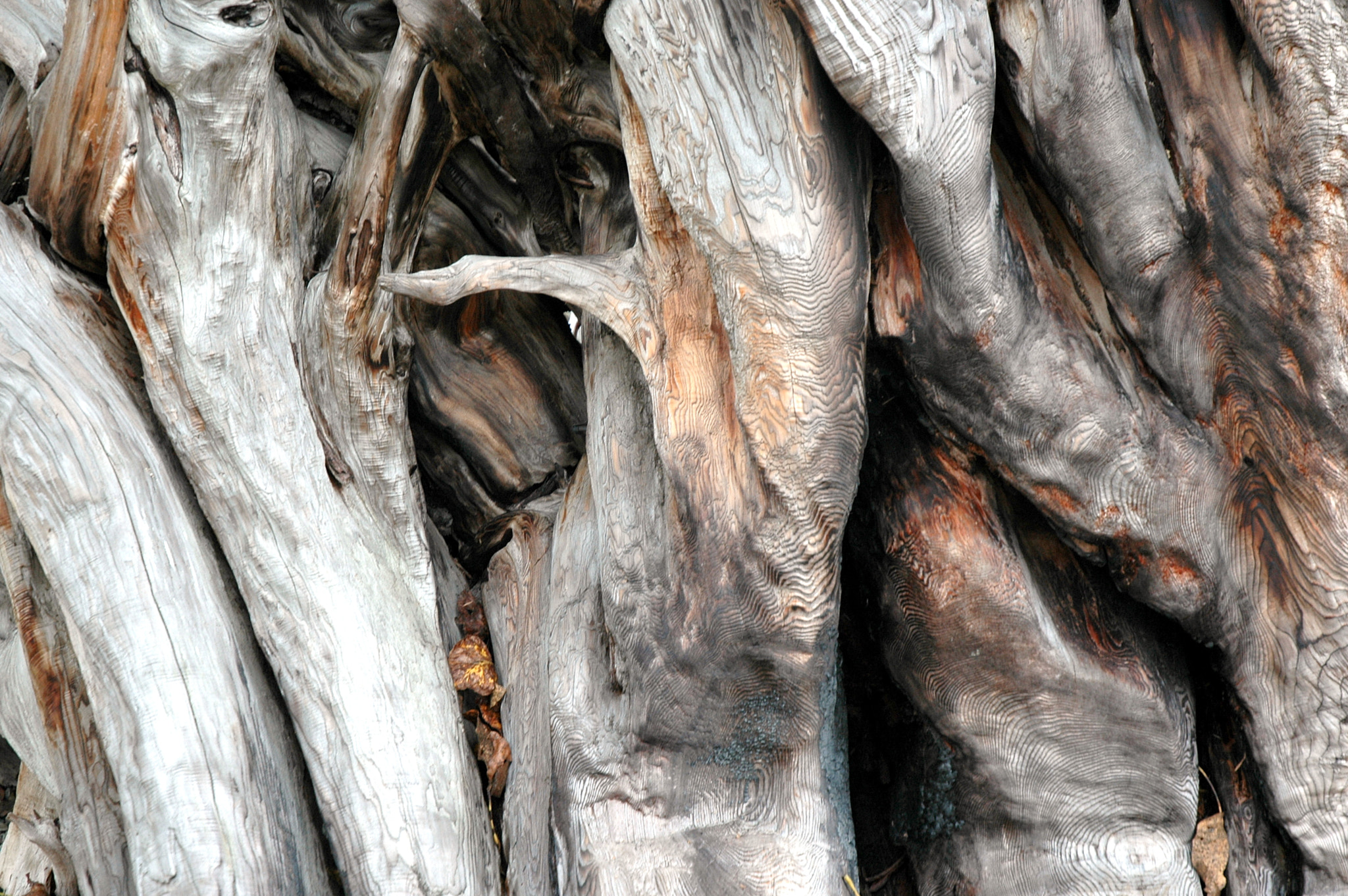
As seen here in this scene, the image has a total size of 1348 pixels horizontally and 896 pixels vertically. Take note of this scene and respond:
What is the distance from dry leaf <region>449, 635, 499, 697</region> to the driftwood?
34 millimetres

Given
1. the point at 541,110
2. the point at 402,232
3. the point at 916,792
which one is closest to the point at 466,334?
the point at 402,232

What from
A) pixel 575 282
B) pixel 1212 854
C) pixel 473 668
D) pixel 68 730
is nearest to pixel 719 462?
pixel 575 282

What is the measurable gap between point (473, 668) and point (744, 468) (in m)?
0.95

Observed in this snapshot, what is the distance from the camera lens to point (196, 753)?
1988mm

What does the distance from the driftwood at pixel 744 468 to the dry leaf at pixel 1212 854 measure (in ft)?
0.04

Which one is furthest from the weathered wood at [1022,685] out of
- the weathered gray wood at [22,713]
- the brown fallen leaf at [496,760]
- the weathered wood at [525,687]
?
the weathered gray wood at [22,713]

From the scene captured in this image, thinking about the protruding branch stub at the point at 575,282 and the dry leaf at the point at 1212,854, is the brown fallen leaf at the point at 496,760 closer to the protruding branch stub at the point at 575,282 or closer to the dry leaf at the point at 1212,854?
the protruding branch stub at the point at 575,282

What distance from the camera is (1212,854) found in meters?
2.14

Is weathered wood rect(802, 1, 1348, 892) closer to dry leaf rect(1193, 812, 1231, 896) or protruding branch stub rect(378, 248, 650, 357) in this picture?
dry leaf rect(1193, 812, 1231, 896)

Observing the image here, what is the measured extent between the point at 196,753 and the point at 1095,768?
1.87 m

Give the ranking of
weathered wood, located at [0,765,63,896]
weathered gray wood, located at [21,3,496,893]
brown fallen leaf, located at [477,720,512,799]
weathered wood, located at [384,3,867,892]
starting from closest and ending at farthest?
weathered wood, located at [384,3,867,892]
weathered gray wood, located at [21,3,496,893]
brown fallen leaf, located at [477,720,512,799]
weathered wood, located at [0,765,63,896]

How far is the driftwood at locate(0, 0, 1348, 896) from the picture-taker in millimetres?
1849

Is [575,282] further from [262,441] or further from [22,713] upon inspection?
[22,713]

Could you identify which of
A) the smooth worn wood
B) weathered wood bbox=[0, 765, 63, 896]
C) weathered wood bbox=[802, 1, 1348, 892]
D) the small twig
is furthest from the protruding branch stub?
weathered wood bbox=[0, 765, 63, 896]
